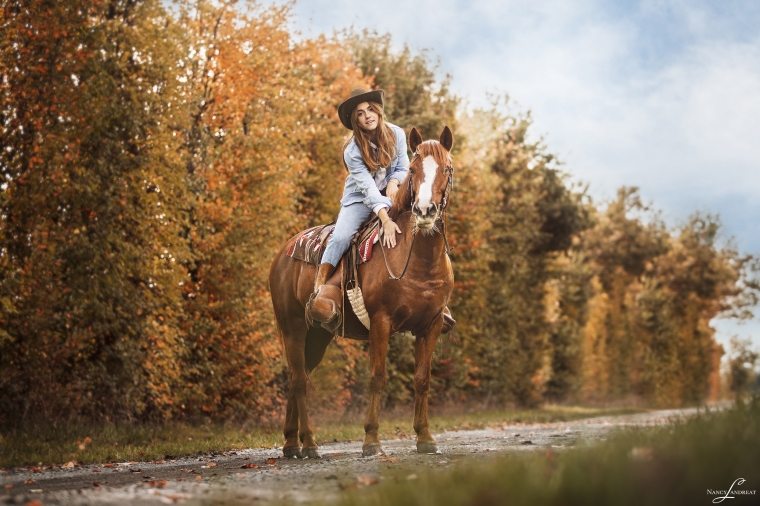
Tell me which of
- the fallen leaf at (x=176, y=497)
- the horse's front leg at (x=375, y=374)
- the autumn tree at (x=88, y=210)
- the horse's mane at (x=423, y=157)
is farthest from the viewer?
the autumn tree at (x=88, y=210)

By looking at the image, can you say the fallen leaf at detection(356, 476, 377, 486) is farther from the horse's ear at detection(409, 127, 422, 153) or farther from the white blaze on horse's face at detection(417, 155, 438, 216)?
the horse's ear at detection(409, 127, 422, 153)

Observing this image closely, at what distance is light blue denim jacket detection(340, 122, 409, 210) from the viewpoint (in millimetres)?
9008

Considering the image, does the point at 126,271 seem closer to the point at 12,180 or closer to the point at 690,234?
the point at 12,180

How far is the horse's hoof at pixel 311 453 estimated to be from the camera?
9.09 metres

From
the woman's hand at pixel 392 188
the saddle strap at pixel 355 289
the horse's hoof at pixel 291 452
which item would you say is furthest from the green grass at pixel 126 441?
the woman's hand at pixel 392 188

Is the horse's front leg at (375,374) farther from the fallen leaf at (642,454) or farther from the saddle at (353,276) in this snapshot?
the fallen leaf at (642,454)

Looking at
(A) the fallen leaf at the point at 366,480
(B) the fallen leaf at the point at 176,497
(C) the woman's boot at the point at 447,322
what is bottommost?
(B) the fallen leaf at the point at 176,497

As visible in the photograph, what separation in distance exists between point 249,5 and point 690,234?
39.7m

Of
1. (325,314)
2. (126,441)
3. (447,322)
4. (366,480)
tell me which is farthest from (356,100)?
(126,441)

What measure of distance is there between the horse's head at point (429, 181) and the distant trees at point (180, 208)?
2555 millimetres

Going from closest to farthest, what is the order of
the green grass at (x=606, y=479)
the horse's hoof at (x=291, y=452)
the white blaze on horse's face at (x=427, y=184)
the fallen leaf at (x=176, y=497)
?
the green grass at (x=606, y=479) < the fallen leaf at (x=176, y=497) < the white blaze on horse's face at (x=427, y=184) < the horse's hoof at (x=291, y=452)

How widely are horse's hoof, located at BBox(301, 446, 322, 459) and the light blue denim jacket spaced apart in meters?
2.77

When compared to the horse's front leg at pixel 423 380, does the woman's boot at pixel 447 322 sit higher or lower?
higher

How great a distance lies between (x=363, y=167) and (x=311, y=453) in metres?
3.24
